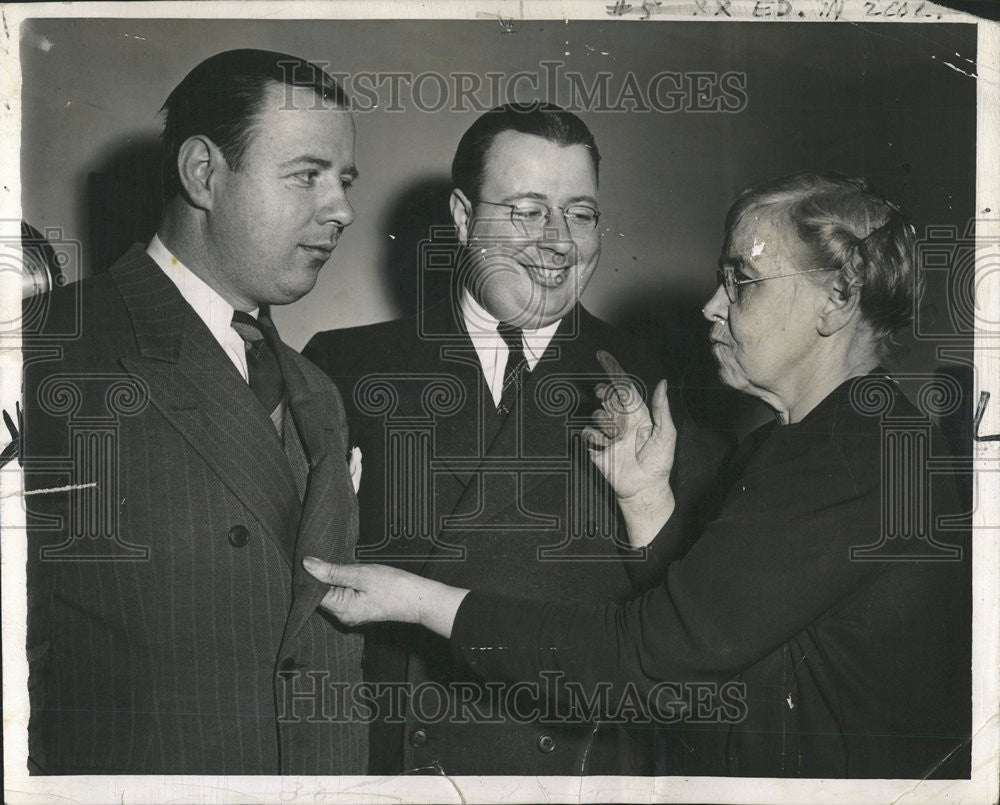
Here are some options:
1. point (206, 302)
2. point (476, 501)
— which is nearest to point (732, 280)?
Answer: point (476, 501)

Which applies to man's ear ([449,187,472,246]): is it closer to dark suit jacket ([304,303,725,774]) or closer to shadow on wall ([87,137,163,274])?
dark suit jacket ([304,303,725,774])

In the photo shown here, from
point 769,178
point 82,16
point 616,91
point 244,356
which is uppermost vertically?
point 82,16

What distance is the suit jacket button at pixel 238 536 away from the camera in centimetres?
137

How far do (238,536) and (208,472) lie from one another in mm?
100

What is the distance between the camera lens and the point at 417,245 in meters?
1.44

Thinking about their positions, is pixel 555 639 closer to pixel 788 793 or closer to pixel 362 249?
pixel 788 793

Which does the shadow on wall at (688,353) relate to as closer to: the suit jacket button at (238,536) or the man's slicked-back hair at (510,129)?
the man's slicked-back hair at (510,129)

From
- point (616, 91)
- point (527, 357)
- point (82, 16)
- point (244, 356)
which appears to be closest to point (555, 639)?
point (527, 357)

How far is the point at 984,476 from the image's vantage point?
1492 millimetres

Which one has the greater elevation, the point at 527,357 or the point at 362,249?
the point at 362,249

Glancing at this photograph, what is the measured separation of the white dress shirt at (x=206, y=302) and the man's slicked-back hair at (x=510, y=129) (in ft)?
1.28

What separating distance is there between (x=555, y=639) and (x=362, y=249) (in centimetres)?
64

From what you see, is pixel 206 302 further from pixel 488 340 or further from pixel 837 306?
pixel 837 306

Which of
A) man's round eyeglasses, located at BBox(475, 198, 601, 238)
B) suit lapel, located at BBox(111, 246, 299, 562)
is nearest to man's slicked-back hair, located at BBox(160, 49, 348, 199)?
suit lapel, located at BBox(111, 246, 299, 562)
